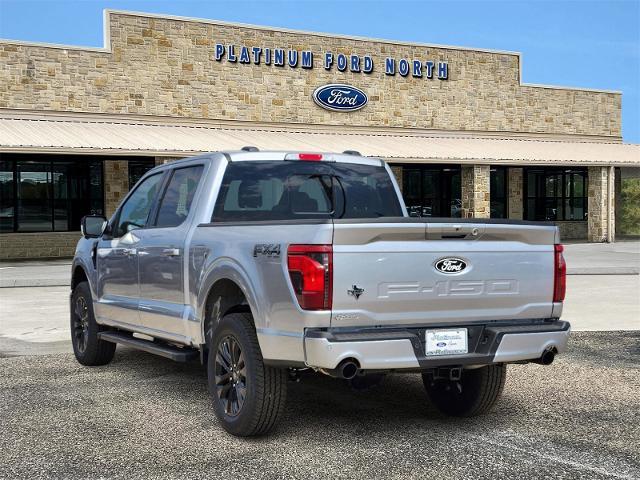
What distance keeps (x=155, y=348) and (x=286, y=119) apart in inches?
956

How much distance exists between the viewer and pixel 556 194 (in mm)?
37281

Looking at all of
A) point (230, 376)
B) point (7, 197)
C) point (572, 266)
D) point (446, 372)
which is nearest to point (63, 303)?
point (230, 376)

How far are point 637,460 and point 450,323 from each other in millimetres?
1415

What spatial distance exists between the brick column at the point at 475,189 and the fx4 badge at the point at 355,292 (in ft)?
84.2

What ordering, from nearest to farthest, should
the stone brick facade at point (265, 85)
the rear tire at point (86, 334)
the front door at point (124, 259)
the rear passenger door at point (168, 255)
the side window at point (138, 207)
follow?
the rear passenger door at point (168, 255) < the front door at point (124, 259) < the side window at point (138, 207) < the rear tire at point (86, 334) < the stone brick facade at point (265, 85)

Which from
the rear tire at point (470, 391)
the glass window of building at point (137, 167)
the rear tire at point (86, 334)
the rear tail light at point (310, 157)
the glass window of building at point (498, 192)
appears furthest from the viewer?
the glass window of building at point (498, 192)

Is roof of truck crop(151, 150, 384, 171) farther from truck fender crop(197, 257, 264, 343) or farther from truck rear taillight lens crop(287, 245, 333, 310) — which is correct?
truck rear taillight lens crop(287, 245, 333, 310)

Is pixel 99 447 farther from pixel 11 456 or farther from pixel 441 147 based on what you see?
pixel 441 147

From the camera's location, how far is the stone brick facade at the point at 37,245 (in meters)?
26.6

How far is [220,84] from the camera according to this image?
2948 centimetres

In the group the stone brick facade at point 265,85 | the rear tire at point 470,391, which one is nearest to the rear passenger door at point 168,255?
the rear tire at point 470,391

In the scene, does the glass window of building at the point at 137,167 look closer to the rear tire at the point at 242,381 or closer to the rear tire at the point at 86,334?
the rear tire at the point at 86,334

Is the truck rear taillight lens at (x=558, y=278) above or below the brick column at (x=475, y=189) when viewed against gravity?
below

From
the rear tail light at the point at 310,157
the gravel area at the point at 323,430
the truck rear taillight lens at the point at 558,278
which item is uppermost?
the rear tail light at the point at 310,157
